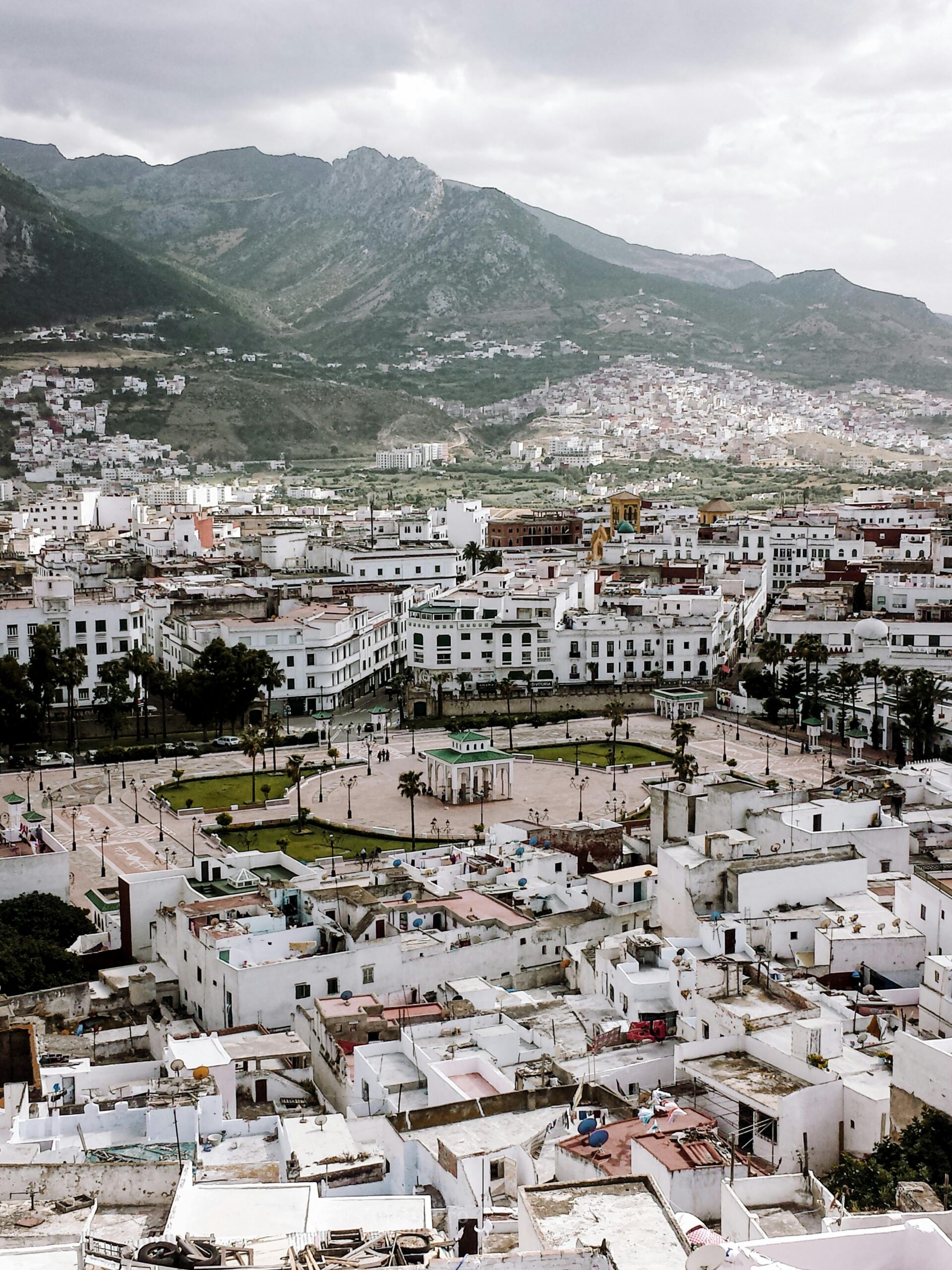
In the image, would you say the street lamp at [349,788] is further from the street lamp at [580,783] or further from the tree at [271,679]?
the tree at [271,679]

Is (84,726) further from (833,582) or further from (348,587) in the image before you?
(833,582)

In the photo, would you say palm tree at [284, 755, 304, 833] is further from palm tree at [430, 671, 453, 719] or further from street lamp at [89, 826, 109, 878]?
palm tree at [430, 671, 453, 719]

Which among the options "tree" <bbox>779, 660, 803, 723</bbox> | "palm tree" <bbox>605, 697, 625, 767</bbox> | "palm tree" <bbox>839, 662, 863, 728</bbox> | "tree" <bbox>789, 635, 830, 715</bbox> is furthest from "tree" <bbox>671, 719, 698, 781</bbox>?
"palm tree" <bbox>839, 662, 863, 728</bbox>

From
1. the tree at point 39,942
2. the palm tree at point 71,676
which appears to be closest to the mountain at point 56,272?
the palm tree at point 71,676

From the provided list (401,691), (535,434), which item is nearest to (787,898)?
(401,691)

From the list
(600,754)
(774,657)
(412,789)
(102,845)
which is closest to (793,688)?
(774,657)

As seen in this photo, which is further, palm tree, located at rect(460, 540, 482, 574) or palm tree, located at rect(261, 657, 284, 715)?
palm tree, located at rect(460, 540, 482, 574)
